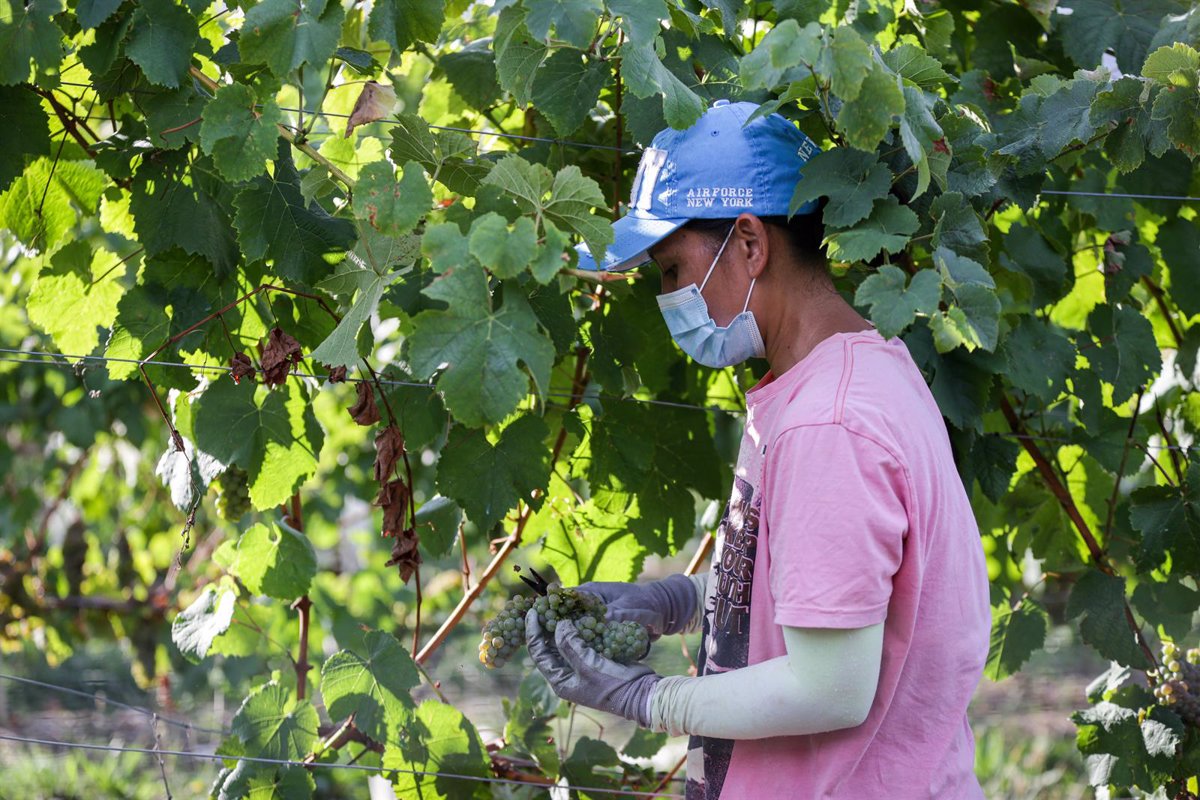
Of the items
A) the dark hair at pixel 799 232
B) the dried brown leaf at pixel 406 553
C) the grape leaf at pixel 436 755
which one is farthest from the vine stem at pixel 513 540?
the dark hair at pixel 799 232

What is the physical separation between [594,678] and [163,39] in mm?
1154

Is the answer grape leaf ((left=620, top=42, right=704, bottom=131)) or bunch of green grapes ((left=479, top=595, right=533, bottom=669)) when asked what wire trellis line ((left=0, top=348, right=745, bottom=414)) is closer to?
bunch of green grapes ((left=479, top=595, right=533, bottom=669))

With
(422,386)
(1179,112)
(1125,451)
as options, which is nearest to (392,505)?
(422,386)

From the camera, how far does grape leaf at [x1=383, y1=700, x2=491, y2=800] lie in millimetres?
2207

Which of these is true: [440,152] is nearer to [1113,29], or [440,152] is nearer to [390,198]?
[390,198]

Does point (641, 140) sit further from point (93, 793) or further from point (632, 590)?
point (93, 793)

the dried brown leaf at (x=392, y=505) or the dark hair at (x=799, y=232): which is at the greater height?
the dark hair at (x=799, y=232)

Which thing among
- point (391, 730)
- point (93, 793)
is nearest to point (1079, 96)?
point (391, 730)

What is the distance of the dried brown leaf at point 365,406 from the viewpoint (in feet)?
6.23

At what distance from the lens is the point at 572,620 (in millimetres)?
1702

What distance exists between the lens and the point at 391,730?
7.13 feet

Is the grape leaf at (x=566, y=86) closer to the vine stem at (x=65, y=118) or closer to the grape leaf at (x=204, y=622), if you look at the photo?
the vine stem at (x=65, y=118)

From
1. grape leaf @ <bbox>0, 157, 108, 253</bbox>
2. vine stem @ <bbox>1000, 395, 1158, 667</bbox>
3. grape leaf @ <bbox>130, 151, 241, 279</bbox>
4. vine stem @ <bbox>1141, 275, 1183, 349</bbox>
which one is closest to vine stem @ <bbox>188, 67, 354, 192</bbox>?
grape leaf @ <bbox>130, 151, 241, 279</bbox>

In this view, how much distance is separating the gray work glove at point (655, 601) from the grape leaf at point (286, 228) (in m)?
0.71
